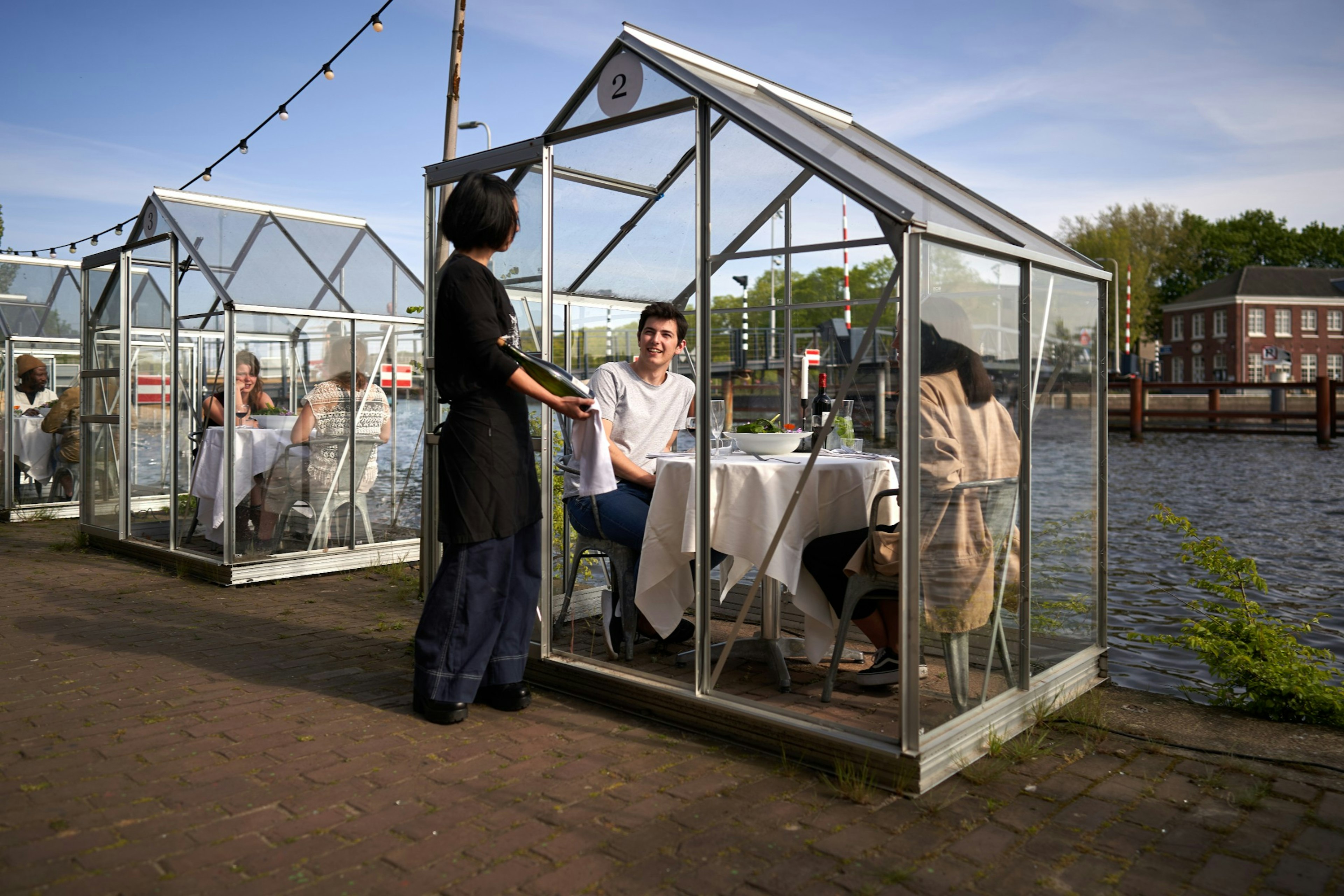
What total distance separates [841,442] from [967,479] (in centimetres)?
130

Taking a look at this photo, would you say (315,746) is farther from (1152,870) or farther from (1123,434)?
(1123,434)

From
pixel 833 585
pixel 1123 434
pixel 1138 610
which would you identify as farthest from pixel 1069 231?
pixel 833 585

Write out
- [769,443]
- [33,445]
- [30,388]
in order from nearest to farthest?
1. [769,443]
2. [33,445]
3. [30,388]

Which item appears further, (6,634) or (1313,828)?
(6,634)

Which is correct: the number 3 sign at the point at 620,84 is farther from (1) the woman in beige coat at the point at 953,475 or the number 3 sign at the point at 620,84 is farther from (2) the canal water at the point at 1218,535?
(2) the canal water at the point at 1218,535

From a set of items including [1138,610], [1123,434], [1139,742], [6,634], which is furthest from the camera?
[1123,434]

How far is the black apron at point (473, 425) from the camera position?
4027 millimetres

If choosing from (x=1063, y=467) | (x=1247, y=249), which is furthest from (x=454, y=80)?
(x=1247, y=249)

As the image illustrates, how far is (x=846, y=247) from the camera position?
18.2 ft

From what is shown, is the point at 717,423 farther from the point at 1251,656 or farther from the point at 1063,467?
the point at 1251,656

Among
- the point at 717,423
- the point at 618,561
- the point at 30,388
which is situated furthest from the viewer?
Result: the point at 30,388

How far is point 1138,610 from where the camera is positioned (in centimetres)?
712

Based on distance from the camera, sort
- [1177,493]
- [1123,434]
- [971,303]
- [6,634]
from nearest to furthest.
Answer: [971,303], [6,634], [1177,493], [1123,434]

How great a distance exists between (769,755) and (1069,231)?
58824 mm
